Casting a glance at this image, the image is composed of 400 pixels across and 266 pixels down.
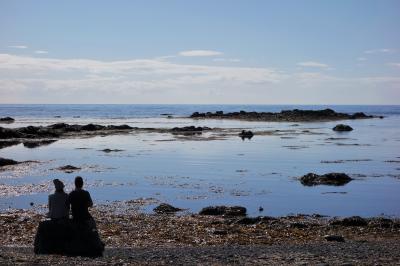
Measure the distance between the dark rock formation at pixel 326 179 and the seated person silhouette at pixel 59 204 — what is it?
24390 millimetres

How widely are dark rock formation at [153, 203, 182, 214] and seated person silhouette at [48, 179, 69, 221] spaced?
38.0ft

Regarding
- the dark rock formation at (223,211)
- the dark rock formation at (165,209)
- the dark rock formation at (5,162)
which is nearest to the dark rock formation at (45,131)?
the dark rock formation at (5,162)

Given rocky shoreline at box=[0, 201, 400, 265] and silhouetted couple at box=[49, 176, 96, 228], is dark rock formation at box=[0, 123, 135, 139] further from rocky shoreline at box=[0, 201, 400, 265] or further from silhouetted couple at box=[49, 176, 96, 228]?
silhouetted couple at box=[49, 176, 96, 228]

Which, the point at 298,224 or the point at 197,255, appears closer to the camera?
the point at 197,255

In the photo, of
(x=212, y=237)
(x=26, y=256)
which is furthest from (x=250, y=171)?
(x=26, y=256)

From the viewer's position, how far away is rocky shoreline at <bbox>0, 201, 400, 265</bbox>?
635 inches

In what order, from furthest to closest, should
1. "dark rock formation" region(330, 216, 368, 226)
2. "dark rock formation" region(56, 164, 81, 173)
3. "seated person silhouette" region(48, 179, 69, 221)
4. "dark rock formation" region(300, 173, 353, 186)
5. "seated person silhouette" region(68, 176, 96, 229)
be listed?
"dark rock formation" region(56, 164, 81, 173)
"dark rock formation" region(300, 173, 353, 186)
"dark rock formation" region(330, 216, 368, 226)
"seated person silhouette" region(48, 179, 69, 221)
"seated person silhouette" region(68, 176, 96, 229)

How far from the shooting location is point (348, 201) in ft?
102

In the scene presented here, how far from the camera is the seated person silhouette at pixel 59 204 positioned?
614 inches

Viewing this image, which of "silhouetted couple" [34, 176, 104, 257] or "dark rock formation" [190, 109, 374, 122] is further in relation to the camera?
"dark rock formation" [190, 109, 374, 122]

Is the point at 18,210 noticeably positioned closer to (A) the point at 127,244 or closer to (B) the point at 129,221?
(B) the point at 129,221

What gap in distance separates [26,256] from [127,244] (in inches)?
202

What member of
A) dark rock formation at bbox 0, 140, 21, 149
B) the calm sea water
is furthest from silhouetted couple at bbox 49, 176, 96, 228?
dark rock formation at bbox 0, 140, 21, 149

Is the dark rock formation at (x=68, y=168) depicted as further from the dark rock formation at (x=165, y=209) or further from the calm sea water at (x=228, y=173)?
the dark rock formation at (x=165, y=209)
